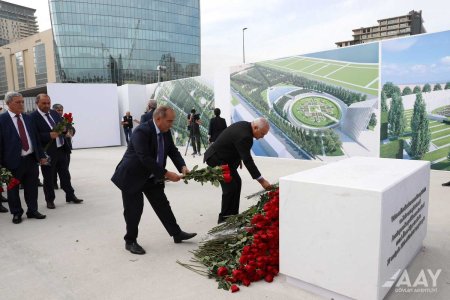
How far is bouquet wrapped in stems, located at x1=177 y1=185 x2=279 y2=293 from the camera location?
286cm

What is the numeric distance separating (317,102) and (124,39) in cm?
6583

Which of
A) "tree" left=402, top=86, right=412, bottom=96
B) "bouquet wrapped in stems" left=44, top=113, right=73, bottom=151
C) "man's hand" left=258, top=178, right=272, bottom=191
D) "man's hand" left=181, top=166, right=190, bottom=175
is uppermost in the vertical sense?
"tree" left=402, top=86, right=412, bottom=96

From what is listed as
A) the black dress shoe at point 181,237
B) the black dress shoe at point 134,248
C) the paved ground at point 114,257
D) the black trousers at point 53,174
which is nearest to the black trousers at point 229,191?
the paved ground at point 114,257

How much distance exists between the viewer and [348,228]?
7.55ft

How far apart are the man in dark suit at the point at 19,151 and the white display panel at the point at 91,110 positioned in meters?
11.4

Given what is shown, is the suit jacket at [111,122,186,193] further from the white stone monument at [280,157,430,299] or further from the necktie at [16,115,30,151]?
the necktie at [16,115,30,151]

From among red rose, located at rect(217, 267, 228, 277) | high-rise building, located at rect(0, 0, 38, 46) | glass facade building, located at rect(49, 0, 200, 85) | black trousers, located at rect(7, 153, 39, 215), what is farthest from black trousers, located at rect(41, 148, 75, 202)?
high-rise building, located at rect(0, 0, 38, 46)

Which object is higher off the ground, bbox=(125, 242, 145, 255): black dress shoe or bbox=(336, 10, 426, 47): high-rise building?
bbox=(336, 10, 426, 47): high-rise building

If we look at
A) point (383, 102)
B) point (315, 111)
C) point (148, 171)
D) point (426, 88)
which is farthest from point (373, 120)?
point (148, 171)

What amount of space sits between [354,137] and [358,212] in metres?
7.03

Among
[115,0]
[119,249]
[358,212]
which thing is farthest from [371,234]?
[115,0]

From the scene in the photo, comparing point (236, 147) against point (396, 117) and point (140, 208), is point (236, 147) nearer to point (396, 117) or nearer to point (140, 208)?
point (140, 208)

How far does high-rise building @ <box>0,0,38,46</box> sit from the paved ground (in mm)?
123135

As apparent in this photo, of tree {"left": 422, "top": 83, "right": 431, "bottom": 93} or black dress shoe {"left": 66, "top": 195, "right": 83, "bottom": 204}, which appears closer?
black dress shoe {"left": 66, "top": 195, "right": 83, "bottom": 204}
